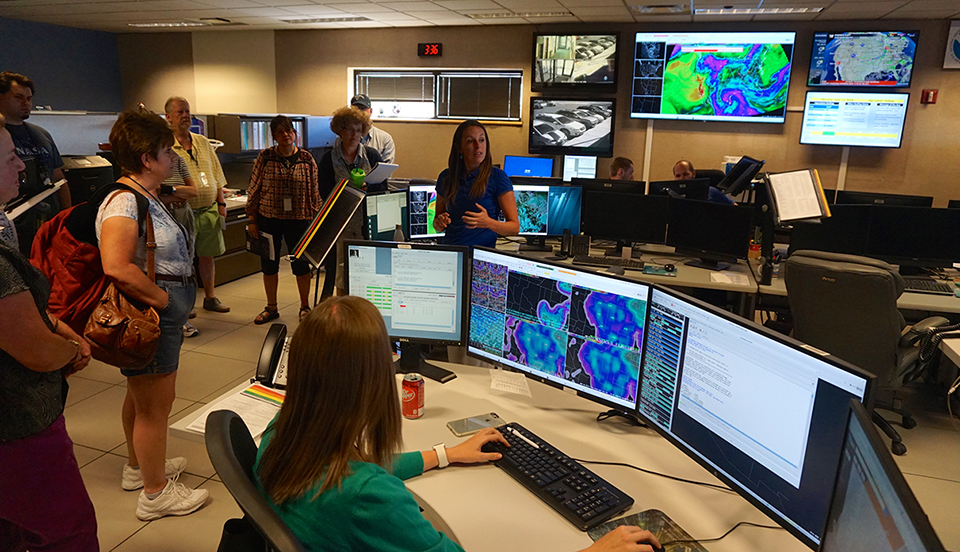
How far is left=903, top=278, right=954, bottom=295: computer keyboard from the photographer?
3396mm

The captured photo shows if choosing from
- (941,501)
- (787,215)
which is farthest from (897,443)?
(787,215)

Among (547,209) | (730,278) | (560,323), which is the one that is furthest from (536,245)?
(560,323)

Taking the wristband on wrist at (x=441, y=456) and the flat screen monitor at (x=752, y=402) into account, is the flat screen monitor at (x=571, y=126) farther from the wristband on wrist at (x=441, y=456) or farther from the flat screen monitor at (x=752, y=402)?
the wristband on wrist at (x=441, y=456)

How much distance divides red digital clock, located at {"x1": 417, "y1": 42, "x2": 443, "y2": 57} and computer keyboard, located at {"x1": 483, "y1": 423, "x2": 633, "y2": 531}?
261 inches

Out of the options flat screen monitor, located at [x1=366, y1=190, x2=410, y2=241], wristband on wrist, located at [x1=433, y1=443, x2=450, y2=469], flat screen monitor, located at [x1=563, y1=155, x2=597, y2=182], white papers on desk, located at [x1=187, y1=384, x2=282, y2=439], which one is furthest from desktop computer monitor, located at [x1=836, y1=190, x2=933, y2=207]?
white papers on desk, located at [x1=187, y1=384, x2=282, y2=439]

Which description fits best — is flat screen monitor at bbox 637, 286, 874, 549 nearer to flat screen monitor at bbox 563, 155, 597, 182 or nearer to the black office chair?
the black office chair

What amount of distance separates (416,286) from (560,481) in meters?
0.82

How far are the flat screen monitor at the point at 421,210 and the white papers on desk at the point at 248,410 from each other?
242cm

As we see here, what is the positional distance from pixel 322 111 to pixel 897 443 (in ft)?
23.9

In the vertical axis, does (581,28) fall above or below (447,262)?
above

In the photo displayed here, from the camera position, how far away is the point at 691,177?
5.18 m

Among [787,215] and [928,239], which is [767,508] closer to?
[787,215]

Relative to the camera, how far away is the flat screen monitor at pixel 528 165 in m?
6.95

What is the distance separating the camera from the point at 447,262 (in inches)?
74.8
